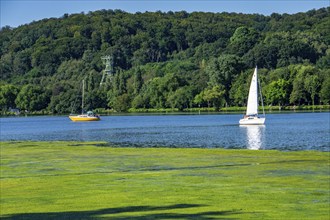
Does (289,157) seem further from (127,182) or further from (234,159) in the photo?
(127,182)

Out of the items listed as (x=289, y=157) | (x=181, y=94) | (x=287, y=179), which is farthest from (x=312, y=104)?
(x=287, y=179)

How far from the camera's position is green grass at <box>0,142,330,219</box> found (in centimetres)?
1842

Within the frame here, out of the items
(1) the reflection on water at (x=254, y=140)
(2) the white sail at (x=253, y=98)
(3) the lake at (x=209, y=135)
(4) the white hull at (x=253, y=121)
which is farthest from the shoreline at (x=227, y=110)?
(1) the reflection on water at (x=254, y=140)

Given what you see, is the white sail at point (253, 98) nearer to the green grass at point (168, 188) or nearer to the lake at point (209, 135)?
the lake at point (209, 135)

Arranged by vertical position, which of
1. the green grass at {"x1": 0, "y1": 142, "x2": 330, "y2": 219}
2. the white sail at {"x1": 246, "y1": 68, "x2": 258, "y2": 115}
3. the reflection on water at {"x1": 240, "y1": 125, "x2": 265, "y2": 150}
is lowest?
the reflection on water at {"x1": 240, "y1": 125, "x2": 265, "y2": 150}

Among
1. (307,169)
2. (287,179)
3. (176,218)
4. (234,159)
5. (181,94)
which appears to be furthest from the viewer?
(181,94)

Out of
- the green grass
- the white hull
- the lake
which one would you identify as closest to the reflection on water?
the lake

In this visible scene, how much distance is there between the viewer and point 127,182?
25.4 m

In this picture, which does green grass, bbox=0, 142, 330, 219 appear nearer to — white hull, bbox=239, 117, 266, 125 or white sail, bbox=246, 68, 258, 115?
white hull, bbox=239, 117, 266, 125

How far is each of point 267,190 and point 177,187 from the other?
304cm

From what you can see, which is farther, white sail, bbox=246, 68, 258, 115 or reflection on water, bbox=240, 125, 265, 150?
white sail, bbox=246, 68, 258, 115

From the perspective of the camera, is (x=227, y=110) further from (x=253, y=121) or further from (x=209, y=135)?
(x=209, y=135)

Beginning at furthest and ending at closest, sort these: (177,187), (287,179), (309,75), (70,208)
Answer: (309,75), (287,179), (177,187), (70,208)

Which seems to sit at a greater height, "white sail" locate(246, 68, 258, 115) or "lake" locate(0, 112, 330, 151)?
"white sail" locate(246, 68, 258, 115)
